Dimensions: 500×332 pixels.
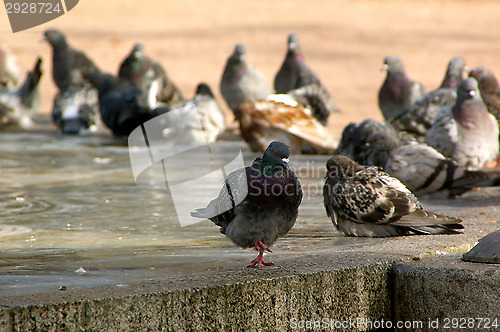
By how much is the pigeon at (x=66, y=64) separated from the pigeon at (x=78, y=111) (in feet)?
2.41

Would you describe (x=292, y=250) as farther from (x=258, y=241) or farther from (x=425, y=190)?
(x=425, y=190)

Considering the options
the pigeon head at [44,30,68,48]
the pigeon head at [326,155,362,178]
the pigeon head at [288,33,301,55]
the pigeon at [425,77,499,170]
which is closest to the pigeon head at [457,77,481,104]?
the pigeon at [425,77,499,170]

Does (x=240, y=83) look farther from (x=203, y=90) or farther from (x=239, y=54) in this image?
A: (x=203, y=90)

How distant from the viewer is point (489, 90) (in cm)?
712

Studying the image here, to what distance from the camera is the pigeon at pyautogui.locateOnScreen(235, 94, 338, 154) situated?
7152 mm

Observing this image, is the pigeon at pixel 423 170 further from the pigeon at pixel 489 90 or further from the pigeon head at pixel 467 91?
the pigeon at pixel 489 90

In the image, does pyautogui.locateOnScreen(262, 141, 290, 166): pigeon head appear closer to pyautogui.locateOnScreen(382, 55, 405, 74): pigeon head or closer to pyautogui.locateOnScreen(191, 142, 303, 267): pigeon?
pyautogui.locateOnScreen(191, 142, 303, 267): pigeon

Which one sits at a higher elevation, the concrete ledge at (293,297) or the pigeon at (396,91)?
the concrete ledge at (293,297)

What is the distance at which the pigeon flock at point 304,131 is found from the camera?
3230 millimetres

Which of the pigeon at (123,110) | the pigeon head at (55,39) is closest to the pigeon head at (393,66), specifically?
the pigeon at (123,110)

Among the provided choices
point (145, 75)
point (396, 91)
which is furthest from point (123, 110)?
point (396, 91)

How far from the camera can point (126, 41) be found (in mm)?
19391

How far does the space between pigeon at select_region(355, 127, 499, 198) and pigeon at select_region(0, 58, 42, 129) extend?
5629mm

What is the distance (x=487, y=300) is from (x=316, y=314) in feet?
2.03
